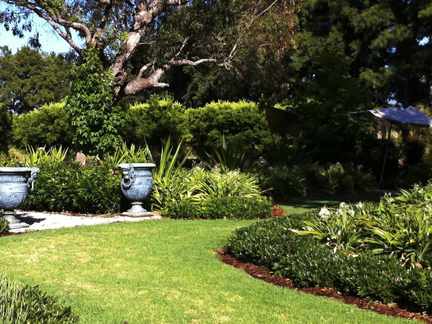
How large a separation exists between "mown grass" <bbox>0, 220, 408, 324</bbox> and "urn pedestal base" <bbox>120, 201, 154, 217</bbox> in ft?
7.08

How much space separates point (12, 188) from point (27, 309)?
5970mm

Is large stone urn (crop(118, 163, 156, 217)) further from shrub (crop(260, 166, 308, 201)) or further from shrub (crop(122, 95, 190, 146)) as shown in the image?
shrub (crop(122, 95, 190, 146))

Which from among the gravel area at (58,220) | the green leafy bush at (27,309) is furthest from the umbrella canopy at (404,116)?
the green leafy bush at (27,309)

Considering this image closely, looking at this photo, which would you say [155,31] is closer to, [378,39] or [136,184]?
Answer: [136,184]

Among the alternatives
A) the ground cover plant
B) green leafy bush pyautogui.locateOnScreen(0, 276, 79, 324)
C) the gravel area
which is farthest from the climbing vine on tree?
green leafy bush pyautogui.locateOnScreen(0, 276, 79, 324)

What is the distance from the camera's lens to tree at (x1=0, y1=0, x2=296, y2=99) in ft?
55.8

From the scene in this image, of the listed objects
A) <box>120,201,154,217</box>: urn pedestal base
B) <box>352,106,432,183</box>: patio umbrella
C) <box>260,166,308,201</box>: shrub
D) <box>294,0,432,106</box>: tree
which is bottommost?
<box>120,201,154,217</box>: urn pedestal base

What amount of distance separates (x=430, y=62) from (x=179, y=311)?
25921mm

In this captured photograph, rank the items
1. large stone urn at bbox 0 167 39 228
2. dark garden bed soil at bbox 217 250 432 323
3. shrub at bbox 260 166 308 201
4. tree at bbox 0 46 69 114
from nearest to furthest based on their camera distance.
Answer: dark garden bed soil at bbox 217 250 432 323
large stone urn at bbox 0 167 39 228
shrub at bbox 260 166 308 201
tree at bbox 0 46 69 114

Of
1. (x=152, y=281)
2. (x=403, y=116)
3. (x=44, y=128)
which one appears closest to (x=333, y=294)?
(x=152, y=281)

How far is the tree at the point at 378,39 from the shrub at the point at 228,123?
5.62m

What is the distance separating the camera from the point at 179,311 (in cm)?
457

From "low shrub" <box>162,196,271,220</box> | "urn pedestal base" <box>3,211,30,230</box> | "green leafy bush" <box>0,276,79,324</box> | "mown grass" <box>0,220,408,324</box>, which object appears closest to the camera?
"green leafy bush" <box>0,276,79,324</box>

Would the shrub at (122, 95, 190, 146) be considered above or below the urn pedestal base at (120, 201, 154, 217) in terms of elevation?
above
